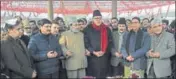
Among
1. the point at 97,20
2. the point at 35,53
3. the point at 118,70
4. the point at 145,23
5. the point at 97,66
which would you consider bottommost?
the point at 118,70

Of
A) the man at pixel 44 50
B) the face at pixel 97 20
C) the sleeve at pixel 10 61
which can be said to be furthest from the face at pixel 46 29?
the face at pixel 97 20

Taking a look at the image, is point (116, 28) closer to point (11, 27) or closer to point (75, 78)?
point (75, 78)

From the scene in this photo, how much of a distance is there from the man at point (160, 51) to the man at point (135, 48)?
0.37ft


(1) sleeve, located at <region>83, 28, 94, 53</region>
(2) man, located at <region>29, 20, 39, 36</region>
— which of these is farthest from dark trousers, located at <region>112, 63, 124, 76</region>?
(2) man, located at <region>29, 20, 39, 36</region>

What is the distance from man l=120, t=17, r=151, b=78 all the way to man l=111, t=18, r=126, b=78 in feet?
1.12

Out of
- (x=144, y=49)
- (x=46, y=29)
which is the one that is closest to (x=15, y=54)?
(x=46, y=29)

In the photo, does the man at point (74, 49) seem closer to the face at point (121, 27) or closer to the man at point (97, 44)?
the man at point (97, 44)

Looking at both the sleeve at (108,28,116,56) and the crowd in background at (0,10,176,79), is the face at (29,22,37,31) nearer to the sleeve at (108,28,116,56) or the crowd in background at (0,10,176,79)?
the crowd in background at (0,10,176,79)

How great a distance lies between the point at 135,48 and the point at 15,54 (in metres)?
2.00

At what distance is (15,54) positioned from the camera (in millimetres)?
4723

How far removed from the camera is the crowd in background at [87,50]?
4801 millimetres

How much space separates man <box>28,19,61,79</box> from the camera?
5277 millimetres

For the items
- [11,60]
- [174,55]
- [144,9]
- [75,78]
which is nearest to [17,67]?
[11,60]

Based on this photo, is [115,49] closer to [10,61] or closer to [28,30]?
[28,30]
